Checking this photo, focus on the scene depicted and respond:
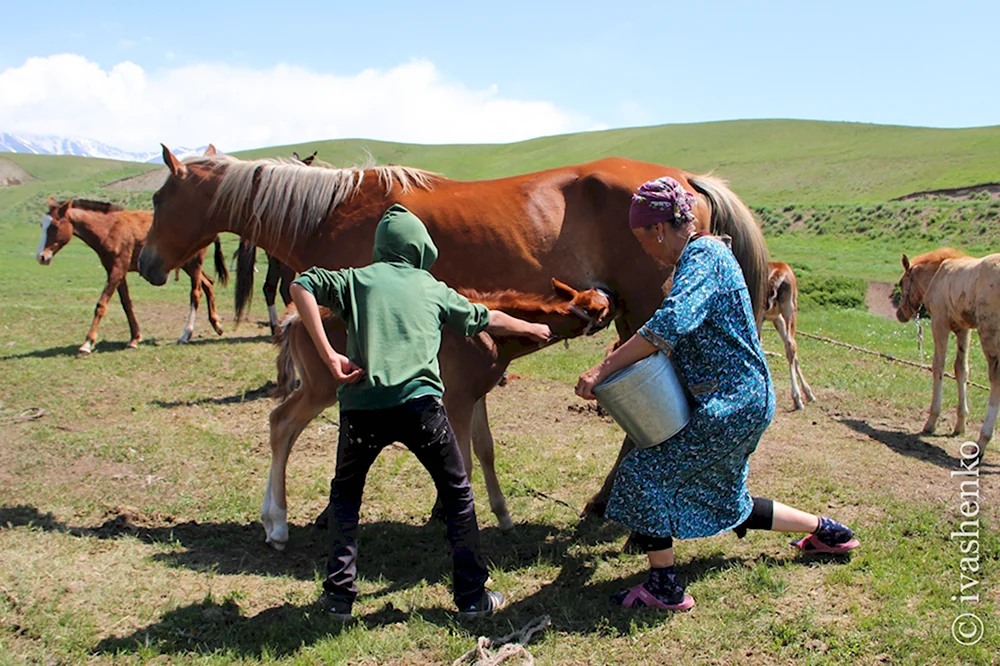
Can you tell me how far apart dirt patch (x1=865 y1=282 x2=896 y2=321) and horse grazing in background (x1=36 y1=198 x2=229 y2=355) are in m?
15.1

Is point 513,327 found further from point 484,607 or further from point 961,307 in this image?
point 961,307

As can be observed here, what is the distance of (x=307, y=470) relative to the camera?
620 centimetres

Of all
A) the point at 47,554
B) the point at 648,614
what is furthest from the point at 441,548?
the point at 47,554

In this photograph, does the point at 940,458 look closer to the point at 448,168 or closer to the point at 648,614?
the point at 648,614

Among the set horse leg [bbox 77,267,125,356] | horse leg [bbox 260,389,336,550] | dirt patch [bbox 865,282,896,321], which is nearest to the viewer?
horse leg [bbox 260,389,336,550]

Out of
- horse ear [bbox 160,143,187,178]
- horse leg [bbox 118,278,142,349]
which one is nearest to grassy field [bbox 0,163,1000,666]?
horse leg [bbox 118,278,142,349]

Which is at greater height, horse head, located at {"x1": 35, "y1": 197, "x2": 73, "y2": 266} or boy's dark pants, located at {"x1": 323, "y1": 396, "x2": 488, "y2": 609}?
horse head, located at {"x1": 35, "y1": 197, "x2": 73, "y2": 266}

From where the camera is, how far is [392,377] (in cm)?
339

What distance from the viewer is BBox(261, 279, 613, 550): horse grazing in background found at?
413 centimetres

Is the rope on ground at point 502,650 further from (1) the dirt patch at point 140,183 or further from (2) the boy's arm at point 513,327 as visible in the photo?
(1) the dirt patch at point 140,183

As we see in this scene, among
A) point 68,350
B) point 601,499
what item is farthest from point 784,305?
point 68,350

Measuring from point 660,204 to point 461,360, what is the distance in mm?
1591

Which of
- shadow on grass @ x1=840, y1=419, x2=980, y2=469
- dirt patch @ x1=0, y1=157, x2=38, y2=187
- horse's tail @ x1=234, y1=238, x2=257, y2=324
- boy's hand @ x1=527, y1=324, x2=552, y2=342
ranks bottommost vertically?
shadow on grass @ x1=840, y1=419, x2=980, y2=469

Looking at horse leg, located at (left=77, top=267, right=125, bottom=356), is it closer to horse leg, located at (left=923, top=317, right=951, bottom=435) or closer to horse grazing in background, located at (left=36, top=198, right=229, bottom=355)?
horse grazing in background, located at (left=36, top=198, right=229, bottom=355)
